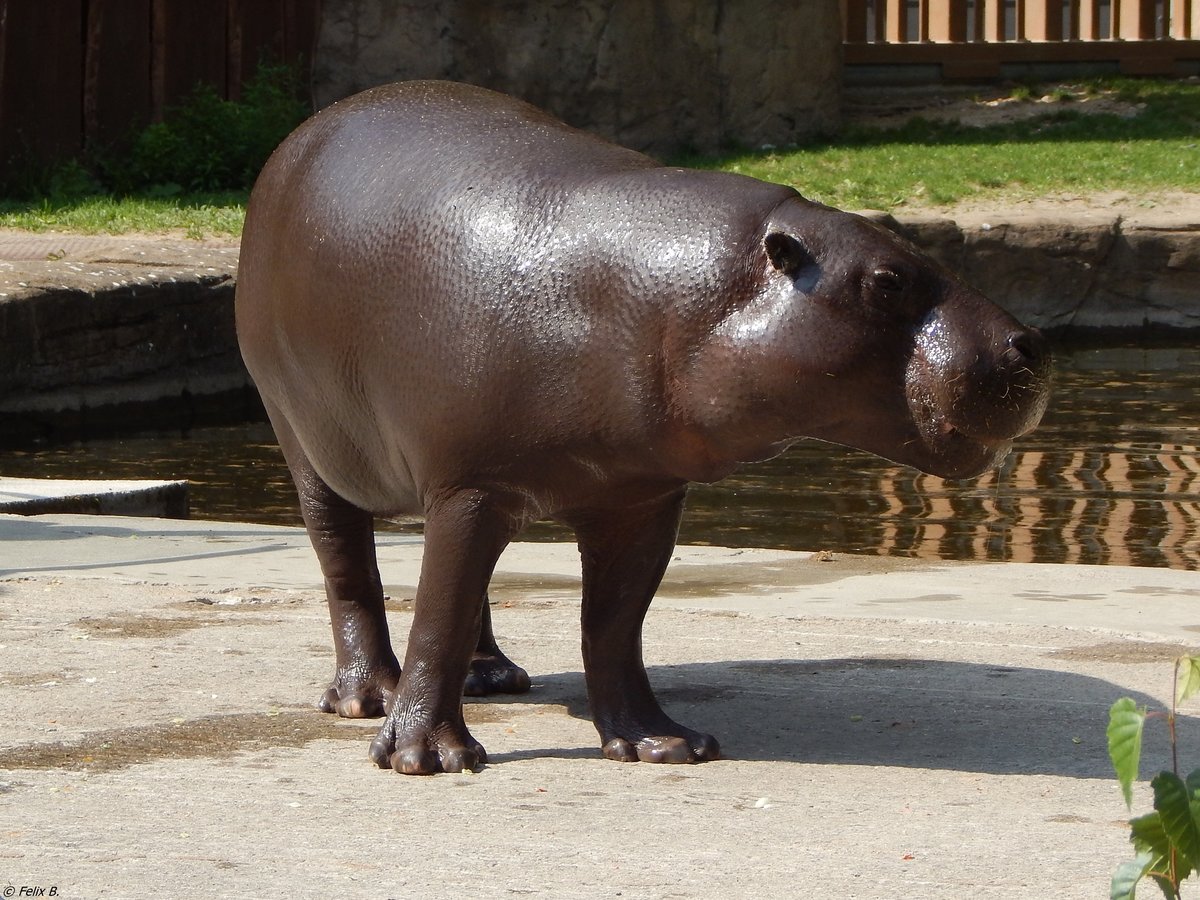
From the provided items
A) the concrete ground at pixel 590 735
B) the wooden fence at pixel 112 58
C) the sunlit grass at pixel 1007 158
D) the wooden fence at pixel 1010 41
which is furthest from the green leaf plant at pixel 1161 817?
the wooden fence at pixel 1010 41

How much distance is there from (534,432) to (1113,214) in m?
12.2

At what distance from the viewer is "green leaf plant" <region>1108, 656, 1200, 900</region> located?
229cm

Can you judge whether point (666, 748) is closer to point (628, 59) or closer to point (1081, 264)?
point (1081, 264)

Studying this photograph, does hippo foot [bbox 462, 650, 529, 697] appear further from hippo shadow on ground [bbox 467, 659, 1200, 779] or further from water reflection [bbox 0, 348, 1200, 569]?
water reflection [bbox 0, 348, 1200, 569]

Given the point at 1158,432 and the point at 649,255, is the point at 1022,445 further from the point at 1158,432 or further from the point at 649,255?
the point at 649,255

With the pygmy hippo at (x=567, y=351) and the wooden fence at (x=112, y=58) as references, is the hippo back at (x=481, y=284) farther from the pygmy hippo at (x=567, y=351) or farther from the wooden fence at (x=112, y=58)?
the wooden fence at (x=112, y=58)

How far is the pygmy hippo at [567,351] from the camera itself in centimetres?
389

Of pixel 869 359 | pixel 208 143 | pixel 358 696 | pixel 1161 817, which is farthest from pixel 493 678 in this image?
pixel 208 143

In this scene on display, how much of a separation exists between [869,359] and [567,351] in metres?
0.64

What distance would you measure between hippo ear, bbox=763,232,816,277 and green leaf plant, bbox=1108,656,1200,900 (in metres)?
1.70

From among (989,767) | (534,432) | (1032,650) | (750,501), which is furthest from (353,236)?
(750,501)

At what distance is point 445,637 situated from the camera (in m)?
4.28

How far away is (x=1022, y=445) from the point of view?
36.6 ft

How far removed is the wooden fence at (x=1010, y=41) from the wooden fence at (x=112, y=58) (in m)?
6.20
